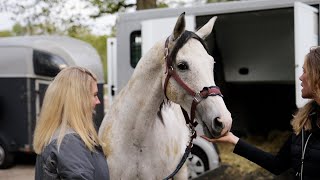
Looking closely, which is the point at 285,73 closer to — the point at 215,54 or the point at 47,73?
the point at 215,54

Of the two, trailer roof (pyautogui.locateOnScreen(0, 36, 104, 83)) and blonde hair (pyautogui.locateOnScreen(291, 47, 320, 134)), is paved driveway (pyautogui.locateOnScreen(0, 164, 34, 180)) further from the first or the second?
blonde hair (pyautogui.locateOnScreen(291, 47, 320, 134))

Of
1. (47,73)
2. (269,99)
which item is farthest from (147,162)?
(47,73)

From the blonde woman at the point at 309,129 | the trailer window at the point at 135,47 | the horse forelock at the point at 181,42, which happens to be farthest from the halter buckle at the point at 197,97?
the trailer window at the point at 135,47

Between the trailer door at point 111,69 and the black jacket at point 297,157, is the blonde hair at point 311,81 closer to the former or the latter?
the black jacket at point 297,157

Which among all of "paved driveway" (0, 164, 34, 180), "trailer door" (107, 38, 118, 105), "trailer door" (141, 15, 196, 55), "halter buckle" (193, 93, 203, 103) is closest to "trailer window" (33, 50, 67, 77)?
"trailer door" (107, 38, 118, 105)

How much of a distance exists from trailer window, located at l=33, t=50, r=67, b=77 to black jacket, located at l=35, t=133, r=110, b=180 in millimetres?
6560

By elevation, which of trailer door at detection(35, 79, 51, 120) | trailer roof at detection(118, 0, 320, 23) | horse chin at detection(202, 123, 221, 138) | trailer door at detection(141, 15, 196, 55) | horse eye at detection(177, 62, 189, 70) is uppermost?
trailer roof at detection(118, 0, 320, 23)

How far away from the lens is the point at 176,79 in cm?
266

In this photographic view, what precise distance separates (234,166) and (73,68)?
413cm

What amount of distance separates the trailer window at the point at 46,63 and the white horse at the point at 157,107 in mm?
5388

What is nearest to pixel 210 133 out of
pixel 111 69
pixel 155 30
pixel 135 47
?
pixel 155 30

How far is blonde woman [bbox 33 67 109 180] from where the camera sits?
180cm

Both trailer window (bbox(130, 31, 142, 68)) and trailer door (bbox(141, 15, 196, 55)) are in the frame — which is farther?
trailer window (bbox(130, 31, 142, 68))

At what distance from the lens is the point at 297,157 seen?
7.39ft
